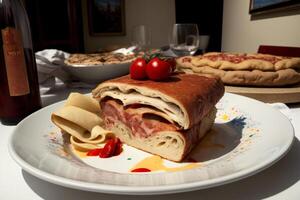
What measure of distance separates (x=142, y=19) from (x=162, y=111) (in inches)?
232

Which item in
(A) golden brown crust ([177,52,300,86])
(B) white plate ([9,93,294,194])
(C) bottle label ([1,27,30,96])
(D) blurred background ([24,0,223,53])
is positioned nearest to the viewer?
(B) white plate ([9,93,294,194])

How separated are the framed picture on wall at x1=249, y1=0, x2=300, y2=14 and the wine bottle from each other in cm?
231

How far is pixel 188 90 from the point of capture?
0.97 metres

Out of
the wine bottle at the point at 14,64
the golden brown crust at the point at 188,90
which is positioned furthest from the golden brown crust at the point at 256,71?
the wine bottle at the point at 14,64

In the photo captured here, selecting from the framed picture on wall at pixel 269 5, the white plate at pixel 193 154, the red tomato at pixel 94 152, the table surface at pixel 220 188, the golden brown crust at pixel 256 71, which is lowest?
the red tomato at pixel 94 152

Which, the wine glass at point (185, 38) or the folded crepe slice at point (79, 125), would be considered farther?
the wine glass at point (185, 38)

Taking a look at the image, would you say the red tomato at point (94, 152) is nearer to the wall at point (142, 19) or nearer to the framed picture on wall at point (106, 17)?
the wall at point (142, 19)

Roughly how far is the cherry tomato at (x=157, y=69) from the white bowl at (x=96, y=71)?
2.19ft

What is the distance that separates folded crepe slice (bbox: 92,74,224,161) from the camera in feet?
3.01

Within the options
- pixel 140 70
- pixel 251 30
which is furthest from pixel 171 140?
pixel 251 30

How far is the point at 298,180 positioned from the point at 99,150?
24.2 inches

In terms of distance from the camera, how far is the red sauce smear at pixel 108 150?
0.92 meters

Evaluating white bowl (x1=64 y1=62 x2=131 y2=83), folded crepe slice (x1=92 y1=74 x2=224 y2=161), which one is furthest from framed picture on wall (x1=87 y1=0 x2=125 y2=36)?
folded crepe slice (x1=92 y1=74 x2=224 y2=161)

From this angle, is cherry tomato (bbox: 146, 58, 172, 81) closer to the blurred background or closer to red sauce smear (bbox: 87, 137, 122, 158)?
red sauce smear (bbox: 87, 137, 122, 158)
